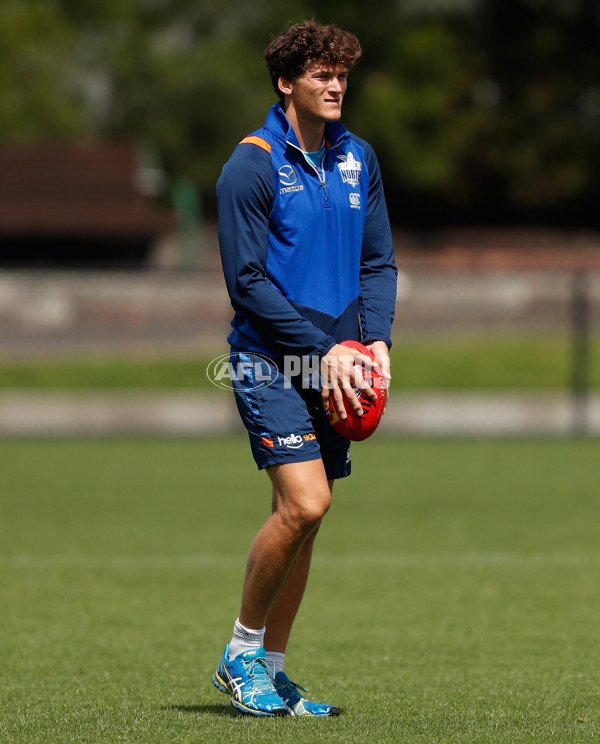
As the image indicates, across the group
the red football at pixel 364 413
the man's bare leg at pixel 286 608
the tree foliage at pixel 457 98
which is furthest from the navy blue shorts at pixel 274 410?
the tree foliage at pixel 457 98

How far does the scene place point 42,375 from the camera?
69.6 ft

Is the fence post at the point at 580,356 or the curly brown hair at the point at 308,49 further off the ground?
the curly brown hair at the point at 308,49

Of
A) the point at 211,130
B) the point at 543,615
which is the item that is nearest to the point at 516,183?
the point at 211,130

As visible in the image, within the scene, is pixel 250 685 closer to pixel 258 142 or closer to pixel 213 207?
pixel 258 142

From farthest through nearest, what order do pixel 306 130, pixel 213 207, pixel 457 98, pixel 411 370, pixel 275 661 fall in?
pixel 213 207 → pixel 457 98 → pixel 411 370 → pixel 275 661 → pixel 306 130

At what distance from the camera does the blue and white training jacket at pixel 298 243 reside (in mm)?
4543

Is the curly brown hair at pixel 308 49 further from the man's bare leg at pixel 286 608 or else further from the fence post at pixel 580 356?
the fence post at pixel 580 356

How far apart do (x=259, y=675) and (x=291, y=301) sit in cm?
137

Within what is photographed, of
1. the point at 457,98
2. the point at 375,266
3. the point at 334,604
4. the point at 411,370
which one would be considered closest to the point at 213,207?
the point at 457,98

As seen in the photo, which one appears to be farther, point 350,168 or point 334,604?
point 334,604

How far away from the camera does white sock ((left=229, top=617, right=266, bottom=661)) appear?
4727 mm

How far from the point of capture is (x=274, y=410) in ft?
15.1

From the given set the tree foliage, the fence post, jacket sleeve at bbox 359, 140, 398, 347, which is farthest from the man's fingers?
the tree foliage

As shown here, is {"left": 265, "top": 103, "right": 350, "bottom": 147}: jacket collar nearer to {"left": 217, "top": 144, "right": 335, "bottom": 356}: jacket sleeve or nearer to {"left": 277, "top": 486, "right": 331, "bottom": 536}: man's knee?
{"left": 217, "top": 144, "right": 335, "bottom": 356}: jacket sleeve
